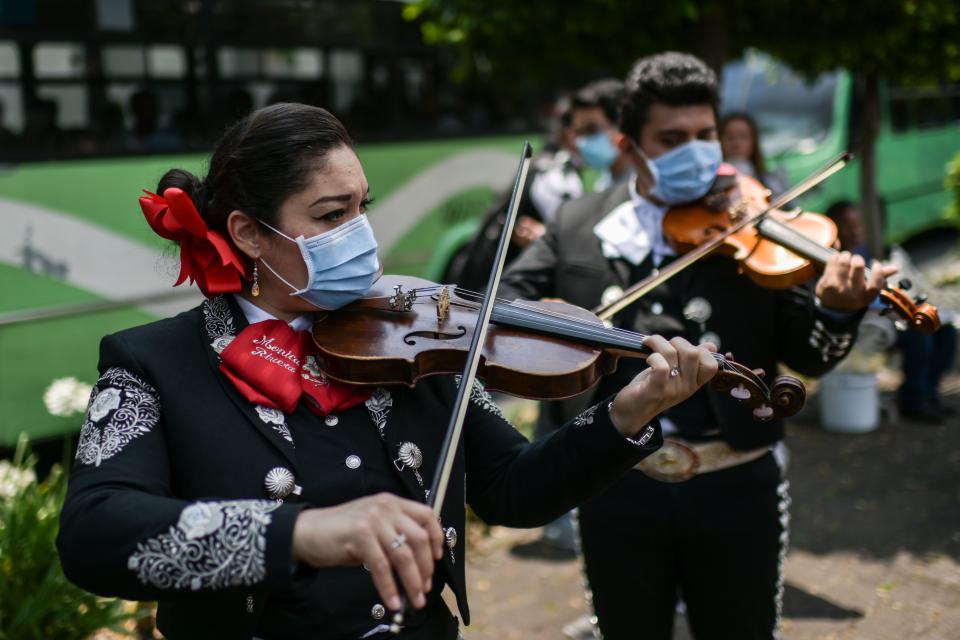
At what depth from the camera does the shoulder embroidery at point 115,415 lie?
150cm

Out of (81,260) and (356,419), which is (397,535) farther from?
(81,260)

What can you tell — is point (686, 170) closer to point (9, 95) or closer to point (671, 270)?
point (671, 270)

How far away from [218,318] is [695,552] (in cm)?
132

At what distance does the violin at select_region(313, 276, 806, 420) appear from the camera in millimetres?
1801

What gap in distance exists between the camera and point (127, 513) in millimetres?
1382

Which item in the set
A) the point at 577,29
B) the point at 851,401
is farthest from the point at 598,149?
the point at 851,401

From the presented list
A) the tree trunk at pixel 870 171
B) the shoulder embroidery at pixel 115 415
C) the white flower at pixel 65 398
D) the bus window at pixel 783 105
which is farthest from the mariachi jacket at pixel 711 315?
the bus window at pixel 783 105

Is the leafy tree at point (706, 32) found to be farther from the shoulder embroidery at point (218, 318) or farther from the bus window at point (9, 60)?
the shoulder embroidery at point (218, 318)

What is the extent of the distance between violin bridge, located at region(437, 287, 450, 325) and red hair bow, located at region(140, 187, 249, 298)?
39 cm

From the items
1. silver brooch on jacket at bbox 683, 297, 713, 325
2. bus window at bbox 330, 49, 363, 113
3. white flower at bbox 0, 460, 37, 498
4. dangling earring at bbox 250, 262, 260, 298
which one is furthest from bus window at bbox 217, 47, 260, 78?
dangling earring at bbox 250, 262, 260, 298

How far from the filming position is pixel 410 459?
5.66ft

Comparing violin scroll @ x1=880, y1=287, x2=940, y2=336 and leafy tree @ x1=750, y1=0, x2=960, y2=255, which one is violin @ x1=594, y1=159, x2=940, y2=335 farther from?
leafy tree @ x1=750, y1=0, x2=960, y2=255

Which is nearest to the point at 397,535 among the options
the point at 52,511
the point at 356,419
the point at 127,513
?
the point at 127,513

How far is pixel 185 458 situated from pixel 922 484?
4.56 metres
